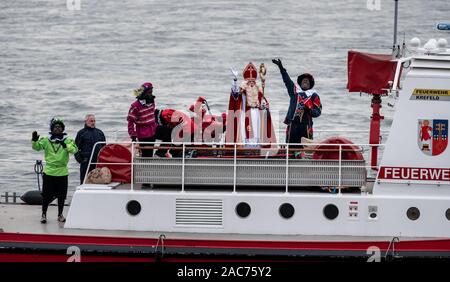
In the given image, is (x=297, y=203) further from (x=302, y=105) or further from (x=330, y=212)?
(x=302, y=105)

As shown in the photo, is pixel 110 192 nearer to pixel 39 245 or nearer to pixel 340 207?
pixel 39 245

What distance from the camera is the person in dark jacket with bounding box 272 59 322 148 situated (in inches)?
687

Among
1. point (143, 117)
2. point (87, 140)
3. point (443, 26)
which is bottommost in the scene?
point (87, 140)

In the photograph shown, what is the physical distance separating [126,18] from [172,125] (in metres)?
44.9

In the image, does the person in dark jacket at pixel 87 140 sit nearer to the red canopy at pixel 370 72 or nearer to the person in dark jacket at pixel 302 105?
the person in dark jacket at pixel 302 105

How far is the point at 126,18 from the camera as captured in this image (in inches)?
2448

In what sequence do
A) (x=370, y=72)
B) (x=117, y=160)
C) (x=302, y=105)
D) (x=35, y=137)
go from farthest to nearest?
(x=302, y=105) < (x=117, y=160) < (x=370, y=72) < (x=35, y=137)

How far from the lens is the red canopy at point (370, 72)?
1717 cm

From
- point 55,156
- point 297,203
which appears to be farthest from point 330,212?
point 55,156

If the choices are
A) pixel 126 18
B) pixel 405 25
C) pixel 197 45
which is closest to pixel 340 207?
pixel 197 45

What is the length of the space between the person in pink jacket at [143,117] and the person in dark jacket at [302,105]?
6.73 ft

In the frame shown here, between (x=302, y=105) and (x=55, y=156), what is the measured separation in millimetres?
3770

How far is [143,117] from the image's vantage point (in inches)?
699

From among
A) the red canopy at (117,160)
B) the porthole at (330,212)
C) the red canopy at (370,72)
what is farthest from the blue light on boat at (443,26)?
the red canopy at (117,160)
